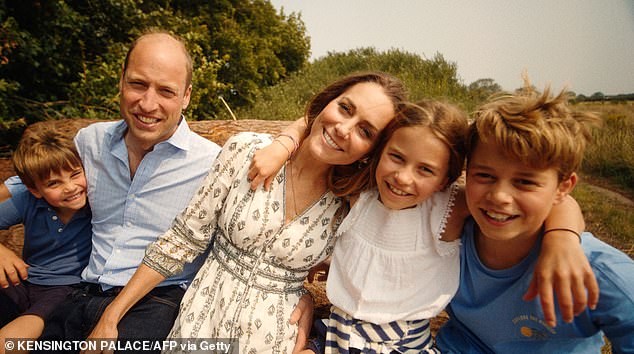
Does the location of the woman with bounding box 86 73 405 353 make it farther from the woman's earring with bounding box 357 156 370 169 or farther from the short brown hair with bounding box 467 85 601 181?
the short brown hair with bounding box 467 85 601 181

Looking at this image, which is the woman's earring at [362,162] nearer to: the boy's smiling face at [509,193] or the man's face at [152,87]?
the boy's smiling face at [509,193]

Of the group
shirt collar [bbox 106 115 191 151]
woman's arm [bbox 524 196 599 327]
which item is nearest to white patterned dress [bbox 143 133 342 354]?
shirt collar [bbox 106 115 191 151]

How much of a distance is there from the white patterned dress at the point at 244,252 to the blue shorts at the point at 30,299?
74cm

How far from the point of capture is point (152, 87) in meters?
2.08

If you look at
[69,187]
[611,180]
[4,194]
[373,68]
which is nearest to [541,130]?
[69,187]

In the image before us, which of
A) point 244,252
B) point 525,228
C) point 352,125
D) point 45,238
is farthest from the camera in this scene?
point 45,238

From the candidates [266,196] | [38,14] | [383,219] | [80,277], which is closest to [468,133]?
[383,219]

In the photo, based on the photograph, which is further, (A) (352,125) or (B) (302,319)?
(B) (302,319)

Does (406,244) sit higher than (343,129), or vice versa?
(343,129)

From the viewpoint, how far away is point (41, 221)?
2.21m

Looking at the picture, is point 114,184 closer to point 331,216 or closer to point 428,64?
point 331,216

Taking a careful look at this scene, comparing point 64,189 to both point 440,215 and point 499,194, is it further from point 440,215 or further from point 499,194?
point 499,194

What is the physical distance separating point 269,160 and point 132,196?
3.08 feet

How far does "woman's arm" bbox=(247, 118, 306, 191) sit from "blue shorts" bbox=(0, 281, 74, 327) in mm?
1336
